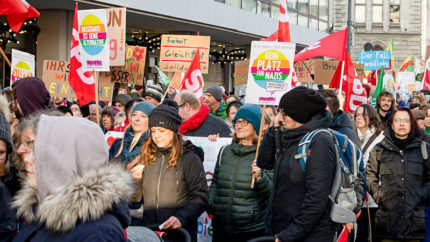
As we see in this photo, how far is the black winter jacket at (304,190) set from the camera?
12.5 ft

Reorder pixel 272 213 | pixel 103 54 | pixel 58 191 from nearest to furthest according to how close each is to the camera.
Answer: pixel 58 191 < pixel 272 213 < pixel 103 54

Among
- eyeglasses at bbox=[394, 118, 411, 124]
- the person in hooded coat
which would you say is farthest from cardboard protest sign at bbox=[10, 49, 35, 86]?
the person in hooded coat

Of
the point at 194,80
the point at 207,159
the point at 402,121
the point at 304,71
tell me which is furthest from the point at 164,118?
the point at 304,71

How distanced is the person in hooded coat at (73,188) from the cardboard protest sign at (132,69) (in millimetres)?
9112

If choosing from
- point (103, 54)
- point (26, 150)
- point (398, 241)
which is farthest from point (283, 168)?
point (103, 54)

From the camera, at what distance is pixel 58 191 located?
2229 mm

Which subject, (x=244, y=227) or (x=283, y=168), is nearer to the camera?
(x=283, y=168)

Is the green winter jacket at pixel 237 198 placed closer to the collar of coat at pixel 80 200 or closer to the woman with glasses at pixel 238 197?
the woman with glasses at pixel 238 197

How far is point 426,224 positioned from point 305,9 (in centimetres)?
2427

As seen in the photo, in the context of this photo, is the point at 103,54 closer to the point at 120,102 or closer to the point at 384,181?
the point at 120,102

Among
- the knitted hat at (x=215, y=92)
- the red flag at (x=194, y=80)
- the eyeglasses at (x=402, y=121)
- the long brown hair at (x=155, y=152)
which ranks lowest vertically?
the long brown hair at (x=155, y=152)

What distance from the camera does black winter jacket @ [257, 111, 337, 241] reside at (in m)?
3.81

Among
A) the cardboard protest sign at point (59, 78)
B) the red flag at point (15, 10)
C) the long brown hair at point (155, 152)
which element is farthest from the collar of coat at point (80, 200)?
the cardboard protest sign at point (59, 78)

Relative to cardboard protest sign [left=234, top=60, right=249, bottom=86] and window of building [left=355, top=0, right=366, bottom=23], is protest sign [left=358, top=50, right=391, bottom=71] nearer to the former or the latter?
cardboard protest sign [left=234, top=60, right=249, bottom=86]
